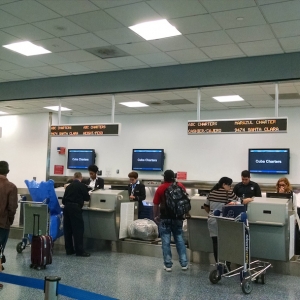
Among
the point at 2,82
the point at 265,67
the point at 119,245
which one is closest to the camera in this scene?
the point at 265,67

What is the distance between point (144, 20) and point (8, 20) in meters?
1.92

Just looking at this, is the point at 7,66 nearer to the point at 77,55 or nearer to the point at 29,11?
the point at 77,55

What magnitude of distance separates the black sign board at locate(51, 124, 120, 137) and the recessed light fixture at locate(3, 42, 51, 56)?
216cm

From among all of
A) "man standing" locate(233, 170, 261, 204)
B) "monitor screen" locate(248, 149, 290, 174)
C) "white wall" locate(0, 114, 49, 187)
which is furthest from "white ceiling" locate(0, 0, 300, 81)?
"white wall" locate(0, 114, 49, 187)

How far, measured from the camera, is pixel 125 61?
7688mm

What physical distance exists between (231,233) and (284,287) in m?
0.99

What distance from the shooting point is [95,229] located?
25.2ft

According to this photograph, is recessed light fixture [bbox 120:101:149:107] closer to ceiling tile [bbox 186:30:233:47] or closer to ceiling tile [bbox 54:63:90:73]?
ceiling tile [bbox 54:63:90:73]

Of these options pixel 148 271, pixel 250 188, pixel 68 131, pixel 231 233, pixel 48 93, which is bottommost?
pixel 148 271

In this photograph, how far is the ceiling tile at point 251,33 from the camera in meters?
5.80

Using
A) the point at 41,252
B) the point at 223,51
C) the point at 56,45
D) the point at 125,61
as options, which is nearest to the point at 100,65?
the point at 125,61

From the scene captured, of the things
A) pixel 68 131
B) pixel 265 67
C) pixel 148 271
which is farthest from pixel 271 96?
pixel 148 271

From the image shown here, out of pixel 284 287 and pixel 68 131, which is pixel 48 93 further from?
pixel 284 287

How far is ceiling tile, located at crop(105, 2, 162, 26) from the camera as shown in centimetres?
520
